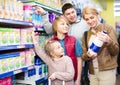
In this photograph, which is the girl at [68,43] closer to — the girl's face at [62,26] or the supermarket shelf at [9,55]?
the girl's face at [62,26]

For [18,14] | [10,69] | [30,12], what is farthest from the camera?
[30,12]

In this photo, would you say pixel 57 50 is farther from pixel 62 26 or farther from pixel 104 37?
pixel 104 37

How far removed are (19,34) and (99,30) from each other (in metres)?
1.01

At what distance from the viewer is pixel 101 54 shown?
278cm

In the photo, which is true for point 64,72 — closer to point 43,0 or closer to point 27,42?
point 27,42

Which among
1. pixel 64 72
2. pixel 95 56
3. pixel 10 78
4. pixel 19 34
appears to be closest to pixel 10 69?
pixel 10 78

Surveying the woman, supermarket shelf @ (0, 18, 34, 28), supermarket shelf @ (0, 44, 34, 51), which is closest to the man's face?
the woman

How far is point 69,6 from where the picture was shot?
11.1 feet

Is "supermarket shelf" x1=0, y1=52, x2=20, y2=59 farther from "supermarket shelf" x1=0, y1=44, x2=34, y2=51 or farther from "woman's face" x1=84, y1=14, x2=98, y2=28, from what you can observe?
"woman's face" x1=84, y1=14, x2=98, y2=28

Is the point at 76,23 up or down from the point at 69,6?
down

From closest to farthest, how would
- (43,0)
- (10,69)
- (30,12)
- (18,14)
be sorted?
1. (10,69)
2. (18,14)
3. (30,12)
4. (43,0)

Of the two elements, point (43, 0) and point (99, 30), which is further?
point (43, 0)

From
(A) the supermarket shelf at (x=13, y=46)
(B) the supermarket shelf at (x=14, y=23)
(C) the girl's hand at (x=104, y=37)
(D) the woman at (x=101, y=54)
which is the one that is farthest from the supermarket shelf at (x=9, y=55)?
(C) the girl's hand at (x=104, y=37)

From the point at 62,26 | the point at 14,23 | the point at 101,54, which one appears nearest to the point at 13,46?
the point at 14,23
